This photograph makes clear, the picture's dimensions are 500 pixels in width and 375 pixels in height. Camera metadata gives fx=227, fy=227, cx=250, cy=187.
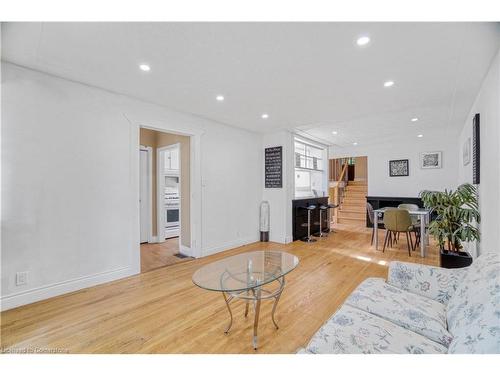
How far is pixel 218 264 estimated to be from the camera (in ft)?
7.30

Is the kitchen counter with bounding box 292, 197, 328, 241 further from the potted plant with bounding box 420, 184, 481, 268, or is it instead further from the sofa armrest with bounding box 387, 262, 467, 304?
the sofa armrest with bounding box 387, 262, 467, 304

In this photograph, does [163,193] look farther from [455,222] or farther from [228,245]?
[455,222]

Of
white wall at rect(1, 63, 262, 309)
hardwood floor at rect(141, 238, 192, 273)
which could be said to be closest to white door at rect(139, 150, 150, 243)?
hardwood floor at rect(141, 238, 192, 273)

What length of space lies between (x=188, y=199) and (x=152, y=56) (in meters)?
2.35

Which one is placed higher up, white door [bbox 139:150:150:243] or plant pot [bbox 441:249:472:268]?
white door [bbox 139:150:150:243]

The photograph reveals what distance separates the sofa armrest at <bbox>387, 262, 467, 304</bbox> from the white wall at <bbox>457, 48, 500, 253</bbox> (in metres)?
0.81

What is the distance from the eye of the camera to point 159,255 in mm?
3953

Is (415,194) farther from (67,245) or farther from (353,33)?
(67,245)

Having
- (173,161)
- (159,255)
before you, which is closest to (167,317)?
(159,255)

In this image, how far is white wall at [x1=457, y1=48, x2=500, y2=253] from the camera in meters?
1.95

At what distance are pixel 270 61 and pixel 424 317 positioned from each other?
226 centimetres

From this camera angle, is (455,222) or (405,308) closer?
(405,308)

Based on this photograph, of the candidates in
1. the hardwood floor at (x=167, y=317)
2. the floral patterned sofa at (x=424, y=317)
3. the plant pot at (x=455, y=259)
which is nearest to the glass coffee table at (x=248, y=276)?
the hardwood floor at (x=167, y=317)
